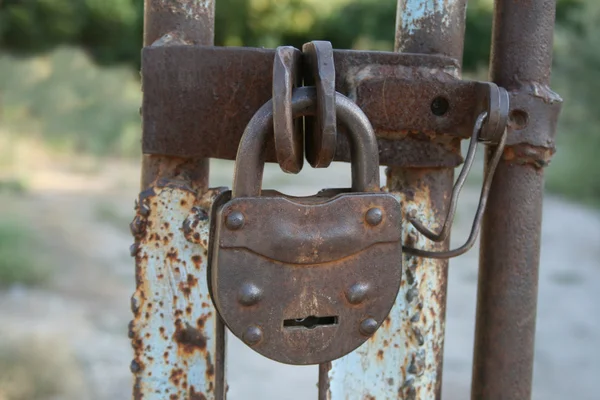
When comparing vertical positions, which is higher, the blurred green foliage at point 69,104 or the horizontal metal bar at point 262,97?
the blurred green foliage at point 69,104

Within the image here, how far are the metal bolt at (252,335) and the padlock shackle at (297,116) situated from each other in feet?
0.33

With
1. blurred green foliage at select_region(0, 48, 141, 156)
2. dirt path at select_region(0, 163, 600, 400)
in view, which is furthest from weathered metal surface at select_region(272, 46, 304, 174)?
blurred green foliage at select_region(0, 48, 141, 156)

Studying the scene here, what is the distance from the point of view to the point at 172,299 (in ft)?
2.22

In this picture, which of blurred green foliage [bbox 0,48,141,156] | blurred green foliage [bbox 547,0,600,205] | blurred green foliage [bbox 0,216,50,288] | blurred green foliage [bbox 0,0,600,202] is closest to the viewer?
blurred green foliage [bbox 0,216,50,288]

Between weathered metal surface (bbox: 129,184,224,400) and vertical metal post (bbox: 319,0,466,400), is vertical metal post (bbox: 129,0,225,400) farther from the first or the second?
vertical metal post (bbox: 319,0,466,400)

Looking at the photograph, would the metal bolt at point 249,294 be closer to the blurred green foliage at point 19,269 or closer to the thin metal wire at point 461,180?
the thin metal wire at point 461,180

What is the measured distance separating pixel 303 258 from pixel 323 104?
0.38ft

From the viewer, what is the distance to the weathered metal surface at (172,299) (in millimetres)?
663

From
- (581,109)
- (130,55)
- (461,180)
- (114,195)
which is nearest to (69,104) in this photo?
(130,55)

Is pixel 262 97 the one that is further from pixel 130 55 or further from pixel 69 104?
pixel 130 55

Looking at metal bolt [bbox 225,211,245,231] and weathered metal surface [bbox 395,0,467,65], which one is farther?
weathered metal surface [bbox 395,0,467,65]

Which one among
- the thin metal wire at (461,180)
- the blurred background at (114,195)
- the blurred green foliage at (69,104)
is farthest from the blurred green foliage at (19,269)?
the thin metal wire at (461,180)

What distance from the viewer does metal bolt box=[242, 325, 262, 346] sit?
1.75 feet

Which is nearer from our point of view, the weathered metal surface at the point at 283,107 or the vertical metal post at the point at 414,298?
the weathered metal surface at the point at 283,107
